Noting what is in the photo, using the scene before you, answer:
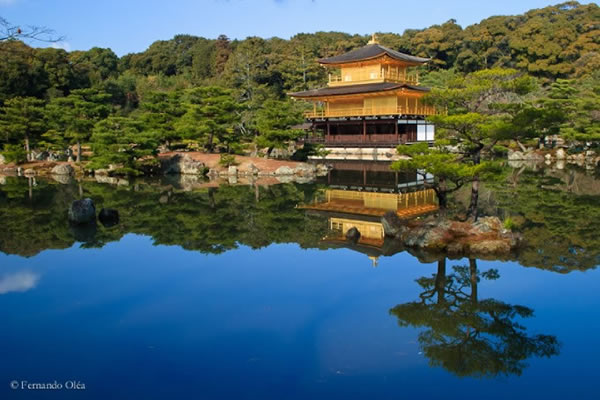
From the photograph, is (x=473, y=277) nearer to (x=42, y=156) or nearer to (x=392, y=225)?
(x=392, y=225)

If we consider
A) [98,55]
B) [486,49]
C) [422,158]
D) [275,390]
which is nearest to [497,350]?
[275,390]

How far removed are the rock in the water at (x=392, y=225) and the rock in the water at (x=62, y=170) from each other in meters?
24.1

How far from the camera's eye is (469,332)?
7254 millimetres

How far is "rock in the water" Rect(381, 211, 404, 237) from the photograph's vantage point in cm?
1305

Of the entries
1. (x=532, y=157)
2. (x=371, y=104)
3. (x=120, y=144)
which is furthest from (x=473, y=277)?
(x=532, y=157)

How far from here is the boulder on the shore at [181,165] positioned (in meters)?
30.0

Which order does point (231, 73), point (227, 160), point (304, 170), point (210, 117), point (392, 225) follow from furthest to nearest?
point (231, 73) → point (210, 117) → point (227, 160) → point (304, 170) → point (392, 225)

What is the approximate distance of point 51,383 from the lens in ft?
19.4

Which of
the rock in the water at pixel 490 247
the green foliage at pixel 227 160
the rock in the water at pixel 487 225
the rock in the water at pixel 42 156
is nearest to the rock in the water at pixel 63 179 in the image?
the rock in the water at pixel 42 156

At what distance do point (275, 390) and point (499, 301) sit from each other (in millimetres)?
4557

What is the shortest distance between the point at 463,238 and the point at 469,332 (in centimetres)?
471

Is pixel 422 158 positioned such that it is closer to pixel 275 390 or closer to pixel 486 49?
pixel 275 390

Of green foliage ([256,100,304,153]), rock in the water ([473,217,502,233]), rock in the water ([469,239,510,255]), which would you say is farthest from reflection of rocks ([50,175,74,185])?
rock in the water ([469,239,510,255])

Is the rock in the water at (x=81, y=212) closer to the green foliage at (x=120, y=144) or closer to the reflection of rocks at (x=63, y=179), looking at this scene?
the green foliage at (x=120, y=144)
